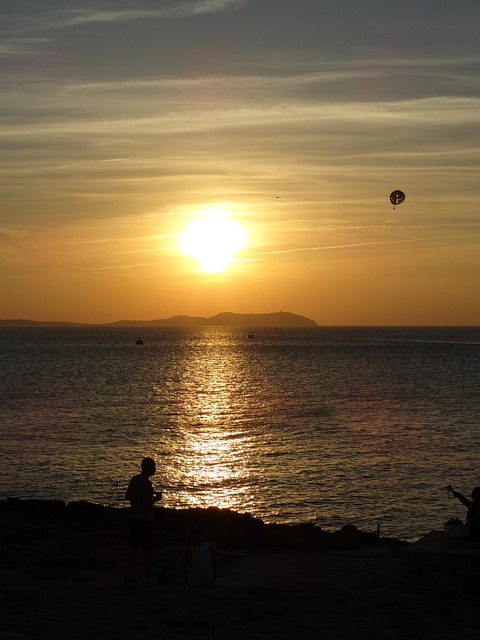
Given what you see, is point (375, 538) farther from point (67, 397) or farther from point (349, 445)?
point (67, 397)

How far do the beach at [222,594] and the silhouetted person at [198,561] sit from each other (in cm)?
28

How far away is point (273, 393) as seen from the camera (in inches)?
3536

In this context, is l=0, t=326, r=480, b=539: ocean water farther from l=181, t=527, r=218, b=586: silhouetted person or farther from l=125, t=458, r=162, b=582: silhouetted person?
l=125, t=458, r=162, b=582: silhouetted person

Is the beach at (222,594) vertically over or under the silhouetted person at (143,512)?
under

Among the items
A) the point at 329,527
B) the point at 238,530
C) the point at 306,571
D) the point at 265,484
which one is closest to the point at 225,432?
the point at 265,484

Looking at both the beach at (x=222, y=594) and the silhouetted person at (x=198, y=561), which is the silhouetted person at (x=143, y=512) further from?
the silhouetted person at (x=198, y=561)

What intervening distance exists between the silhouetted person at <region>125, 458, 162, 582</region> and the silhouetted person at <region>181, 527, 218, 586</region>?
70cm

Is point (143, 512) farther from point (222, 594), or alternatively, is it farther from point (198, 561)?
point (222, 594)

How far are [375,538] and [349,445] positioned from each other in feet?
83.4

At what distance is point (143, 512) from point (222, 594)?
6.53 ft

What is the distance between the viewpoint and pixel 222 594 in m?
13.6

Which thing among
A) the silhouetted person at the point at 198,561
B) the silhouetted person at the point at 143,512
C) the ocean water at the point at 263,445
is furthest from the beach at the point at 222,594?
the ocean water at the point at 263,445

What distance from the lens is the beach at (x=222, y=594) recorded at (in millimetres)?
11812

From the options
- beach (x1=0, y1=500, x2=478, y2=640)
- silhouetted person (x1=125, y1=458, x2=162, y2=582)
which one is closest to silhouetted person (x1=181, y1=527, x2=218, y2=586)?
beach (x1=0, y1=500, x2=478, y2=640)
